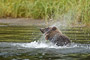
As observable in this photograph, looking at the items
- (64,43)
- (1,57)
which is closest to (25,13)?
(64,43)

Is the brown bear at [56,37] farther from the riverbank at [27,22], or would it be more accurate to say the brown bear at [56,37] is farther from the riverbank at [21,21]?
the riverbank at [21,21]

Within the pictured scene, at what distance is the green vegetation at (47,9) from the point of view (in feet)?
55.6

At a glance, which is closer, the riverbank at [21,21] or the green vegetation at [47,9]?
the green vegetation at [47,9]

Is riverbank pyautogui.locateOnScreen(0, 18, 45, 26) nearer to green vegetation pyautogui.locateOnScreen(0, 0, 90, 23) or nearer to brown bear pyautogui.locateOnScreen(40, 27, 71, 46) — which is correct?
green vegetation pyautogui.locateOnScreen(0, 0, 90, 23)

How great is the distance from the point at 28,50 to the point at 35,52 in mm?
465

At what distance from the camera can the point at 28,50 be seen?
9.52m

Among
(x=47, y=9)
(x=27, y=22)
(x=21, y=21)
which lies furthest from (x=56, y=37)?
(x=21, y=21)

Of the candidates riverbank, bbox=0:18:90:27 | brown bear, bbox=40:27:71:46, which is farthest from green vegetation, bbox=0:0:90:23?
brown bear, bbox=40:27:71:46

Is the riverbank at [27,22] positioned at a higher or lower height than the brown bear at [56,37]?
lower

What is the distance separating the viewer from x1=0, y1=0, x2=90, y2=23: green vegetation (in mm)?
16953

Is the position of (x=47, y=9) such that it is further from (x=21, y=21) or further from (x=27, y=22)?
(x=21, y=21)

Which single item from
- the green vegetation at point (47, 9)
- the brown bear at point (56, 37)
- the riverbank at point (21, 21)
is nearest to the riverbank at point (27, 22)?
the riverbank at point (21, 21)

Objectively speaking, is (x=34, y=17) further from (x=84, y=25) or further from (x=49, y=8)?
(x=84, y=25)

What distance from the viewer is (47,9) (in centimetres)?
1950
